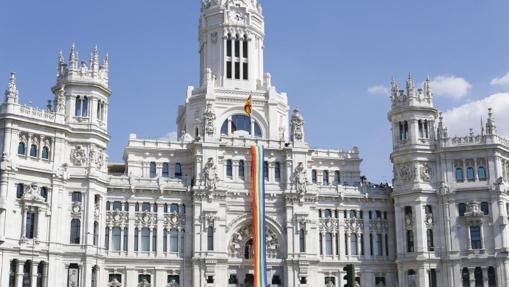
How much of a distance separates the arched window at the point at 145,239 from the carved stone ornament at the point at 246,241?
8.80 metres

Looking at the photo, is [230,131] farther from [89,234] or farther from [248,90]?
[89,234]

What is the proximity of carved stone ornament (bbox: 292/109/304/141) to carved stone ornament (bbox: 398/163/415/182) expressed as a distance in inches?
470

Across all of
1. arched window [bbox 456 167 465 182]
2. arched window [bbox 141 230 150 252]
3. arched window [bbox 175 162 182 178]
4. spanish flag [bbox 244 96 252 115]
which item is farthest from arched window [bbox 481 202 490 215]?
arched window [bbox 141 230 150 252]

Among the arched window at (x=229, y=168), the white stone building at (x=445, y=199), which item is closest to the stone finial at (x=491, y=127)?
the white stone building at (x=445, y=199)

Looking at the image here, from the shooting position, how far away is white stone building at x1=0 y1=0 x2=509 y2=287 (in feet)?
237

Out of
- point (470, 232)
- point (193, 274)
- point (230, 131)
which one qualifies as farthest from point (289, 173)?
point (470, 232)

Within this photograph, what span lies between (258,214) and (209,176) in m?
6.64

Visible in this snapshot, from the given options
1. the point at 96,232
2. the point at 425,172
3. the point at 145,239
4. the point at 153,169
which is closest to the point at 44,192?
the point at 96,232

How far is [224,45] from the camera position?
3681 inches

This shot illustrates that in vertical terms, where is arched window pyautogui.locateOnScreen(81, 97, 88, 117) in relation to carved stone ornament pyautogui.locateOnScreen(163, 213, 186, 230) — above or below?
above

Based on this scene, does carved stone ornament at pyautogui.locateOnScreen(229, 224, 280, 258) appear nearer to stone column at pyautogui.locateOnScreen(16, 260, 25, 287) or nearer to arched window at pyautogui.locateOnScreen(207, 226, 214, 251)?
arched window at pyautogui.locateOnScreen(207, 226, 214, 251)

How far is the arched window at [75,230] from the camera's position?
73188 millimetres

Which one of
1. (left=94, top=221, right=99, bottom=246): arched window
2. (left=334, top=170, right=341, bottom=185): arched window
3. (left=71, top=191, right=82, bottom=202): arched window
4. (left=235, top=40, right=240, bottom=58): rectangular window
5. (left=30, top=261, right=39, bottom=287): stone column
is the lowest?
(left=30, top=261, right=39, bottom=287): stone column

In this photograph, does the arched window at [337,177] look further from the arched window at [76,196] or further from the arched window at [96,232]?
the arched window at [76,196]
